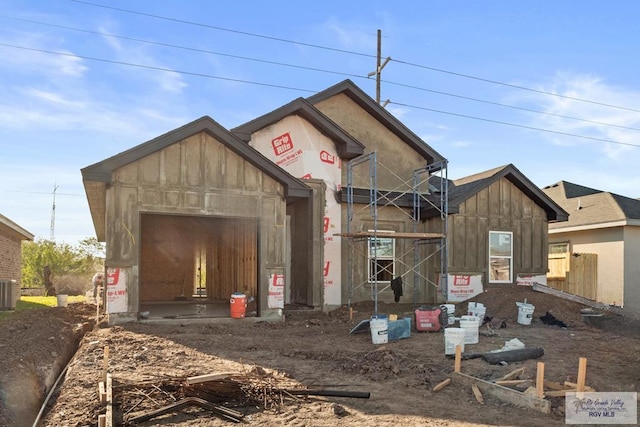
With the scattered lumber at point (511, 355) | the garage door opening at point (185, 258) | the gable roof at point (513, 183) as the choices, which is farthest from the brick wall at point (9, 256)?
the scattered lumber at point (511, 355)

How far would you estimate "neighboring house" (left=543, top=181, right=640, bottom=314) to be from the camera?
20.4 metres

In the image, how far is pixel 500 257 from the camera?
63.8 ft

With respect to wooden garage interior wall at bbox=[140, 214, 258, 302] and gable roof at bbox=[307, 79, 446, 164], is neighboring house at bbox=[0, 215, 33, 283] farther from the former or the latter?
gable roof at bbox=[307, 79, 446, 164]

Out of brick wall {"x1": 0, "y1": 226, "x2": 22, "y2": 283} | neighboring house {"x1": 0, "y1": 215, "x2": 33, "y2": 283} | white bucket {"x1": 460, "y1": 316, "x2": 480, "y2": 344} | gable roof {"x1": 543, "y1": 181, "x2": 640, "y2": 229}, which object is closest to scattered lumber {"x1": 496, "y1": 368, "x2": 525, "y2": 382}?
white bucket {"x1": 460, "y1": 316, "x2": 480, "y2": 344}

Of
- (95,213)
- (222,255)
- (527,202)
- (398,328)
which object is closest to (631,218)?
(527,202)

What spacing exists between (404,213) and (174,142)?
864 cm

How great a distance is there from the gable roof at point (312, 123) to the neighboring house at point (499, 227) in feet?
11.8

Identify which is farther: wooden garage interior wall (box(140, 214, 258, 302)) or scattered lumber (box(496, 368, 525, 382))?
wooden garage interior wall (box(140, 214, 258, 302))

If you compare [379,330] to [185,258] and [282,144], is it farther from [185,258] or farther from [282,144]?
[185,258]

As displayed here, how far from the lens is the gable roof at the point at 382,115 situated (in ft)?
60.6

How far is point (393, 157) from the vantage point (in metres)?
19.3

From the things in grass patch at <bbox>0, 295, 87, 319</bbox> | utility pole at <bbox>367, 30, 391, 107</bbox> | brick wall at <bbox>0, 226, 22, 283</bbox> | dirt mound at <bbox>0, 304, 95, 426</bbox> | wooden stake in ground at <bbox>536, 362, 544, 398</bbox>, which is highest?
utility pole at <bbox>367, 30, 391, 107</bbox>

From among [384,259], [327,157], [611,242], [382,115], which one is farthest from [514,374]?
[611,242]

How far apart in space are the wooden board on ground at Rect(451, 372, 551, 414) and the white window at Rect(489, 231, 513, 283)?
39.3ft
